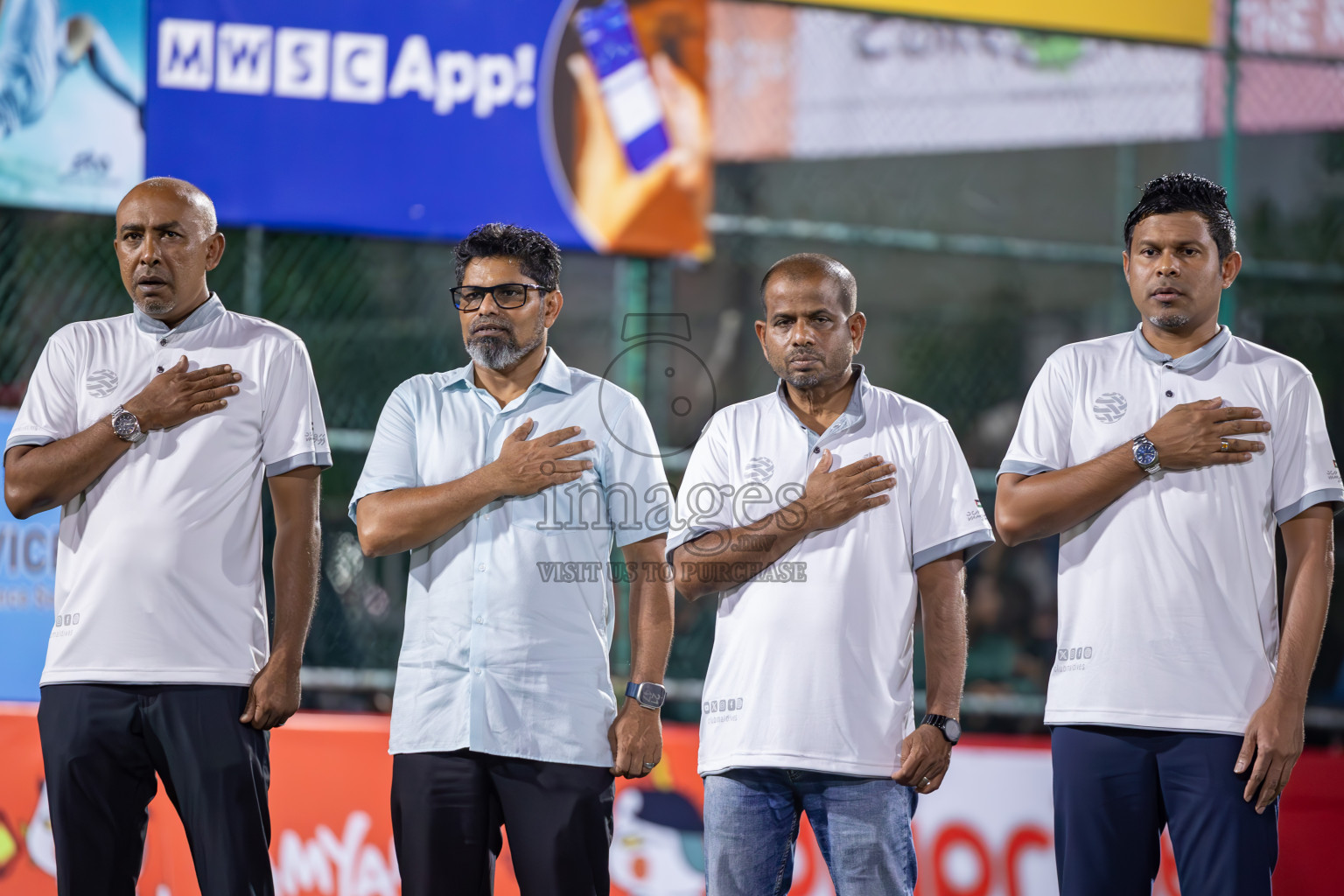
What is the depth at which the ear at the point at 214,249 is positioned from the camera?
12.4 ft

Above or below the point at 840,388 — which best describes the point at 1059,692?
below

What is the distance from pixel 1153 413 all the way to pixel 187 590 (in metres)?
2.60

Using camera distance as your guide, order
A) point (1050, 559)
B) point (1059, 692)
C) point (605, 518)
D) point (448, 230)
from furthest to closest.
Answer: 1. point (1050, 559)
2. point (448, 230)
3. point (605, 518)
4. point (1059, 692)

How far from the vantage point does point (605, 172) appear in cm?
647

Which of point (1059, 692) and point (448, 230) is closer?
point (1059, 692)

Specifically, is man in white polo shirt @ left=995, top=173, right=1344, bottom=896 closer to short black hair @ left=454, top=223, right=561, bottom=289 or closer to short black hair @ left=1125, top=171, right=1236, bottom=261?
short black hair @ left=1125, top=171, right=1236, bottom=261

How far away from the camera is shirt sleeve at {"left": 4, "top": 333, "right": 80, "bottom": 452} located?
358 centimetres

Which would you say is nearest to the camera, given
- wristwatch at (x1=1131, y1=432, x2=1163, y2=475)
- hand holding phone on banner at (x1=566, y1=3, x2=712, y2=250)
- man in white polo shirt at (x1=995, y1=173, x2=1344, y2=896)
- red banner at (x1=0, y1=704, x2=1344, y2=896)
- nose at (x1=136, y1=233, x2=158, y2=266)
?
man in white polo shirt at (x1=995, y1=173, x2=1344, y2=896)

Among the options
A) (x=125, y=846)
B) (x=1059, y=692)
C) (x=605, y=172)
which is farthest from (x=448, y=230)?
(x=1059, y=692)

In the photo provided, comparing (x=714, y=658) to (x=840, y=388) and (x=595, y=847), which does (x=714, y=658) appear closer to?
(x=595, y=847)

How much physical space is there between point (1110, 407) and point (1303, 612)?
703 mm

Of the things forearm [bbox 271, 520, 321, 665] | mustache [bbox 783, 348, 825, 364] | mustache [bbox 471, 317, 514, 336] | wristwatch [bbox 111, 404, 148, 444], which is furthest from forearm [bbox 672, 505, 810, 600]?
wristwatch [bbox 111, 404, 148, 444]

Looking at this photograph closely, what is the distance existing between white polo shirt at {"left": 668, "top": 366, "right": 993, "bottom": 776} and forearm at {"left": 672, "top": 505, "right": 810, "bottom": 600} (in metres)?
0.02

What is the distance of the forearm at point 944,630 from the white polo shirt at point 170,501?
172 centimetres
